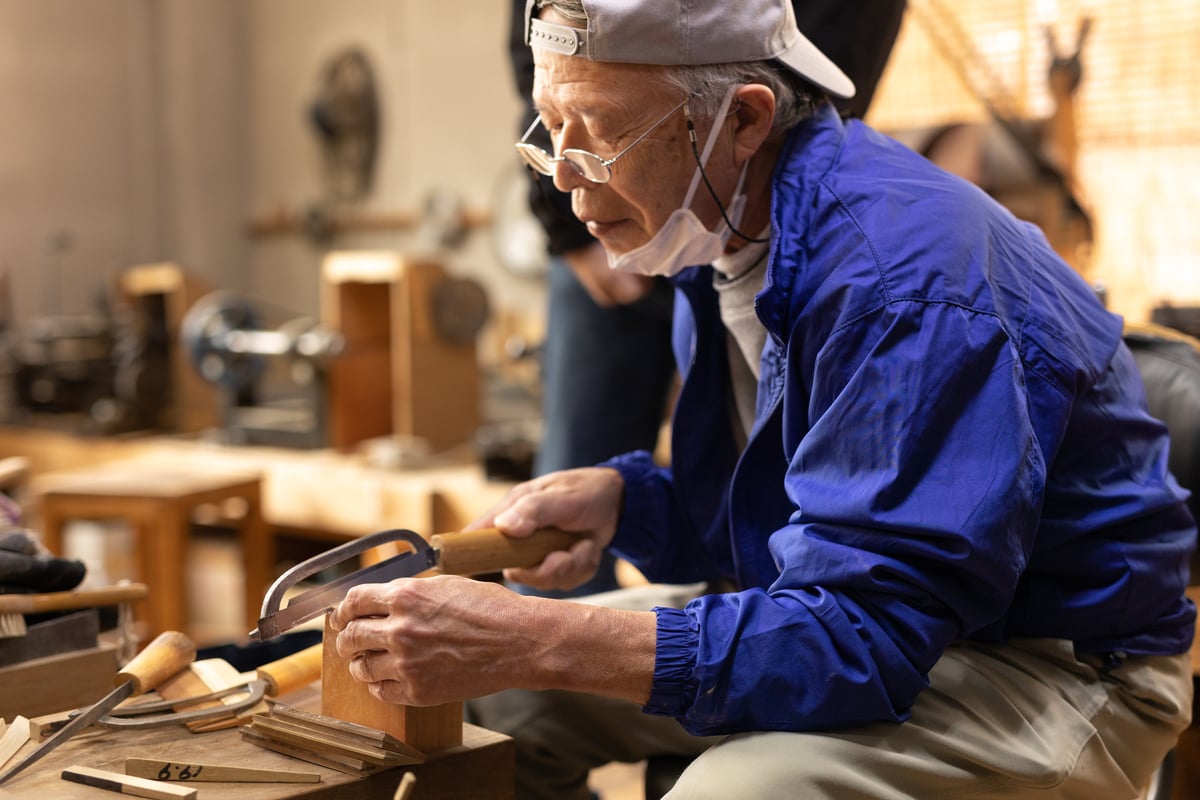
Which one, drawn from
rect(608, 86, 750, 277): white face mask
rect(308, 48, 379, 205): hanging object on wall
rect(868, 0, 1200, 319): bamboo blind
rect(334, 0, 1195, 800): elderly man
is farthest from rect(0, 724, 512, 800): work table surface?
rect(308, 48, 379, 205): hanging object on wall

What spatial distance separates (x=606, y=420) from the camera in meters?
2.79

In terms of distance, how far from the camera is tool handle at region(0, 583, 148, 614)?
57.7 inches

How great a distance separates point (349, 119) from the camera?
7.73 m

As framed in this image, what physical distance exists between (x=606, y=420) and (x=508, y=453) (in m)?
1.09

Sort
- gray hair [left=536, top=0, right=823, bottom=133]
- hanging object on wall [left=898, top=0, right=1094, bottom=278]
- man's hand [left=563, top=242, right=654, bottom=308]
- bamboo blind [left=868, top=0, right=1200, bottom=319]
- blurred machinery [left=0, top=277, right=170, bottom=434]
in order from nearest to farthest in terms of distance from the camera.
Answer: gray hair [left=536, top=0, right=823, bottom=133] → man's hand [left=563, top=242, right=654, bottom=308] → hanging object on wall [left=898, top=0, right=1094, bottom=278] → bamboo blind [left=868, top=0, right=1200, bottom=319] → blurred machinery [left=0, top=277, right=170, bottom=434]

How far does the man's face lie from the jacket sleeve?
38 centimetres

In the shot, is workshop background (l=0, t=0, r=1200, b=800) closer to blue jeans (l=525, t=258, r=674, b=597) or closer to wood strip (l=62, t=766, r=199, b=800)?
wood strip (l=62, t=766, r=199, b=800)

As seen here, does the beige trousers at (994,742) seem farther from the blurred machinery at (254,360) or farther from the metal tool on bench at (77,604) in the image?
the blurred machinery at (254,360)

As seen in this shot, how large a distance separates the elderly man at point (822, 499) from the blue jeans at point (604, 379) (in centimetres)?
104

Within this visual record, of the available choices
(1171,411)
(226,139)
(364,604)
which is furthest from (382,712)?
(226,139)

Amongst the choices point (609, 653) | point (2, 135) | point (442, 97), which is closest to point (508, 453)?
point (609, 653)

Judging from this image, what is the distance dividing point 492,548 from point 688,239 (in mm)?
458

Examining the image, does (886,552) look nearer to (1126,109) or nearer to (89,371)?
(1126,109)

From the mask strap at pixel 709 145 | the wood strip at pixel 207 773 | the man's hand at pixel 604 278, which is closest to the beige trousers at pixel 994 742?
the wood strip at pixel 207 773
